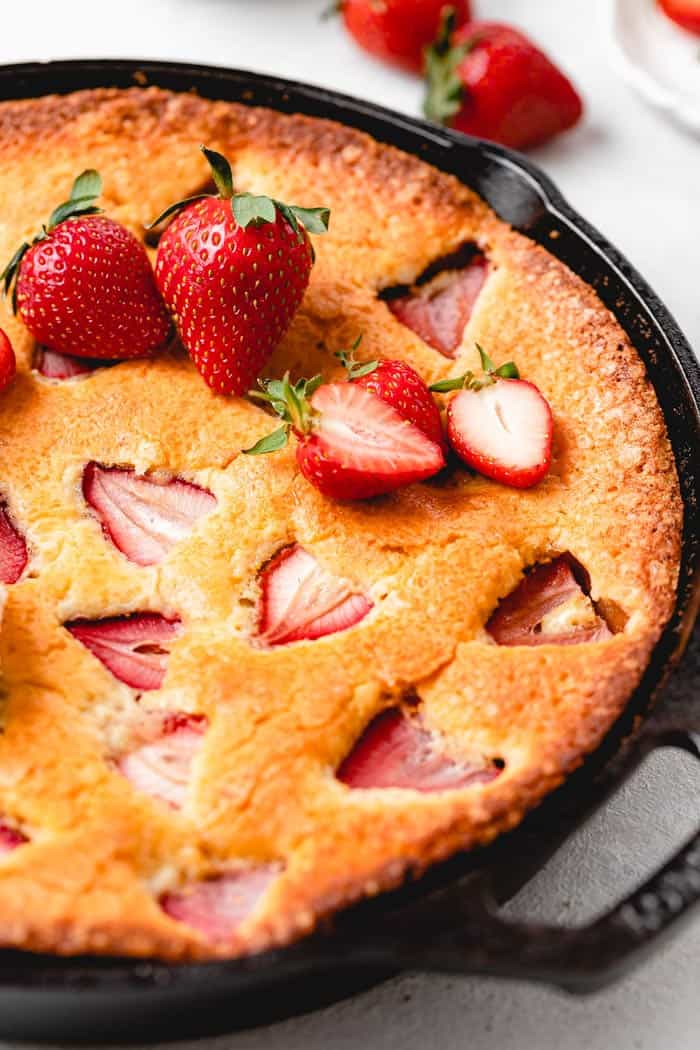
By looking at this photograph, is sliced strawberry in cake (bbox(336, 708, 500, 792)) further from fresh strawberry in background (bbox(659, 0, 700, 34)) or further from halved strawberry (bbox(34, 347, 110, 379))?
fresh strawberry in background (bbox(659, 0, 700, 34))

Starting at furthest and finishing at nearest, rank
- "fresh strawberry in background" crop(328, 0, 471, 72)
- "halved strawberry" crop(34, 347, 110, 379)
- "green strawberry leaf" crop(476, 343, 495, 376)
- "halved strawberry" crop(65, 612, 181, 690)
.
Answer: "fresh strawberry in background" crop(328, 0, 471, 72) → "halved strawberry" crop(34, 347, 110, 379) → "green strawberry leaf" crop(476, 343, 495, 376) → "halved strawberry" crop(65, 612, 181, 690)

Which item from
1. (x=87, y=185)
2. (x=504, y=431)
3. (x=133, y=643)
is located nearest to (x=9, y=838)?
(x=133, y=643)

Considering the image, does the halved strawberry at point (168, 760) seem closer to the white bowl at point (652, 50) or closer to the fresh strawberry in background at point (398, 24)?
the fresh strawberry in background at point (398, 24)

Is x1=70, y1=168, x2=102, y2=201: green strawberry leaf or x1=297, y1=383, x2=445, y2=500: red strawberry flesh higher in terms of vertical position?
x1=297, y1=383, x2=445, y2=500: red strawberry flesh

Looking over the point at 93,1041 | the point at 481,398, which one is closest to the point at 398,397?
the point at 481,398

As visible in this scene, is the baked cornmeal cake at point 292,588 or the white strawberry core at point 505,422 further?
the white strawberry core at point 505,422

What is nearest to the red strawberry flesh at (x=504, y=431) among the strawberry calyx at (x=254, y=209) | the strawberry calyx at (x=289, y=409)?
the strawberry calyx at (x=289, y=409)

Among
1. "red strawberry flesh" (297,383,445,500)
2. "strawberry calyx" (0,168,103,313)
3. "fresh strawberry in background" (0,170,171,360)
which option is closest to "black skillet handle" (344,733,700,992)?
"red strawberry flesh" (297,383,445,500)
